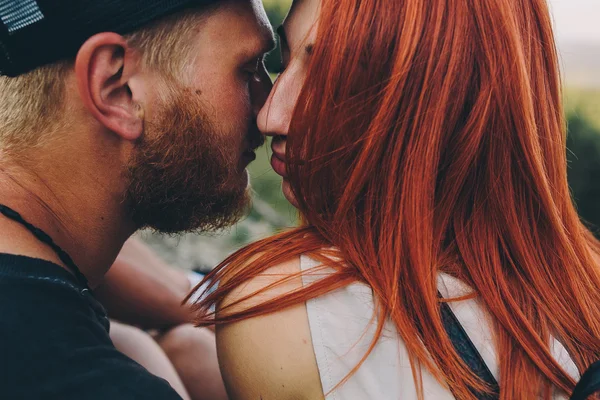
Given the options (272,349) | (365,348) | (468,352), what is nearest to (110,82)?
(272,349)

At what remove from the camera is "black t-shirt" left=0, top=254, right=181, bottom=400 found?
4.45 feet

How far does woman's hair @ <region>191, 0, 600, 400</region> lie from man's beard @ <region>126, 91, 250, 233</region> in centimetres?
41

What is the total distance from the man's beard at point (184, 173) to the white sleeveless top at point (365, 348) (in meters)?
0.66

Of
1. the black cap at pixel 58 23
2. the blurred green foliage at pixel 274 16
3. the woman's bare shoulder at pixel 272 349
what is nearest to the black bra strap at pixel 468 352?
the woman's bare shoulder at pixel 272 349

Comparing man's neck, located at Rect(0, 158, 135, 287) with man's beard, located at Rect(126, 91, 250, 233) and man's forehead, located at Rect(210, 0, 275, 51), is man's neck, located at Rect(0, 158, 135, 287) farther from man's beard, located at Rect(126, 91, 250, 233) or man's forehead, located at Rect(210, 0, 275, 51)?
man's forehead, located at Rect(210, 0, 275, 51)

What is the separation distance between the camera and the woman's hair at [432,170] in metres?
1.54

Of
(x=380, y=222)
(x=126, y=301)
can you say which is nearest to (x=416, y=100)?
(x=380, y=222)

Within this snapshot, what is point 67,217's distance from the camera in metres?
1.85

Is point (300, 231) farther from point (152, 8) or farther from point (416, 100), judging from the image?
point (152, 8)

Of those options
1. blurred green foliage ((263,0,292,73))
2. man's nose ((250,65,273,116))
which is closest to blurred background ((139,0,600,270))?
blurred green foliage ((263,0,292,73))

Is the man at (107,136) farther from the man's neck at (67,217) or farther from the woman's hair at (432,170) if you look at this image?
the woman's hair at (432,170)

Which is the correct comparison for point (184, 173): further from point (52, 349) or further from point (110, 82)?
point (52, 349)

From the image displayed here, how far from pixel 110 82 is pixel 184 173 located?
0.35 m

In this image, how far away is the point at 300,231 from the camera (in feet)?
5.65
